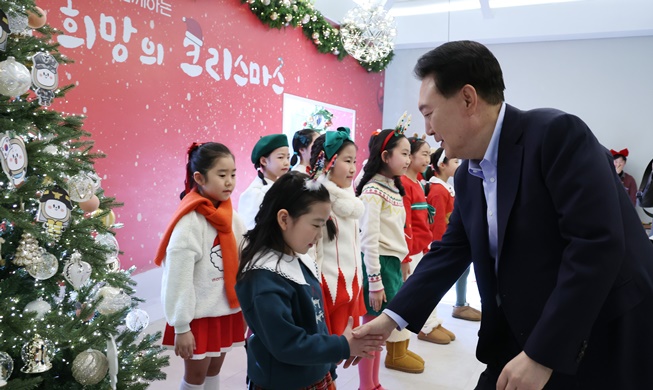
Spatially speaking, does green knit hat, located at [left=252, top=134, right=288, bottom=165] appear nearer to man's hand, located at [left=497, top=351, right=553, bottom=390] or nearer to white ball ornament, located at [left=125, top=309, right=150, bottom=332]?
white ball ornament, located at [left=125, top=309, right=150, bottom=332]

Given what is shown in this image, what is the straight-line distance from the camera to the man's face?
134cm

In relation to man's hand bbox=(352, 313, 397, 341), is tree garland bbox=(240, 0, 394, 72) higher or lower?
higher

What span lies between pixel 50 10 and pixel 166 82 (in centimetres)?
113

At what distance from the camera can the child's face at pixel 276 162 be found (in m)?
3.28

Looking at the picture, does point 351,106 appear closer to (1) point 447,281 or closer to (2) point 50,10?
(2) point 50,10

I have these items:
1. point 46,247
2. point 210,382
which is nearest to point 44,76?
point 46,247

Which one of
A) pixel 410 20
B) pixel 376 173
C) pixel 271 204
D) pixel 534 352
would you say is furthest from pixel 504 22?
pixel 534 352

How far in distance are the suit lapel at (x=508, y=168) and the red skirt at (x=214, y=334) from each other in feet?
4.73

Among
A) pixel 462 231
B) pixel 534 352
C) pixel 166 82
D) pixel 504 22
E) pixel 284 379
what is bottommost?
pixel 284 379

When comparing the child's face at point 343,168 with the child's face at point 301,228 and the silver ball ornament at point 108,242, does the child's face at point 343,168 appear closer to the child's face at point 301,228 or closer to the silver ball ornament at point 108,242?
the child's face at point 301,228

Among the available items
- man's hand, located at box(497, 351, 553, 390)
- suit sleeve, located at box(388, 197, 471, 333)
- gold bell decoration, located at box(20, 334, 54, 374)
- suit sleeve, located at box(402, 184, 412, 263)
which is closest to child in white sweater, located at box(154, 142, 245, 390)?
gold bell decoration, located at box(20, 334, 54, 374)

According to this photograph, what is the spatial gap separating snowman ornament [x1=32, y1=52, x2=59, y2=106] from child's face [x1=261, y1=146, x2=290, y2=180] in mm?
1713

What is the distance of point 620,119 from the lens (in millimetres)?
7953

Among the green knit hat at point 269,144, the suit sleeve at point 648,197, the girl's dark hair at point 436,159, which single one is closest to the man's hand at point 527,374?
the green knit hat at point 269,144
